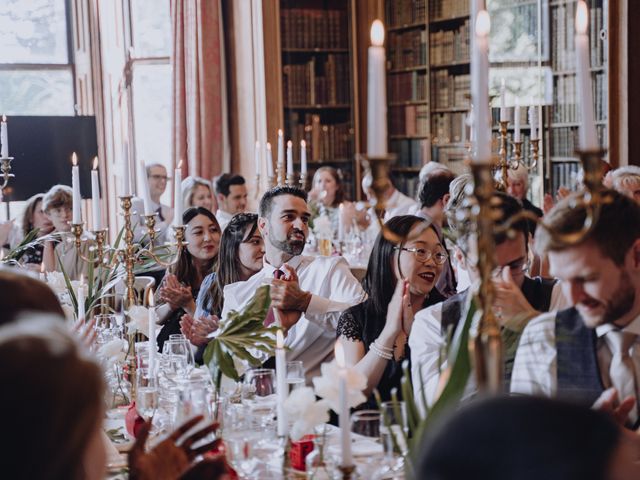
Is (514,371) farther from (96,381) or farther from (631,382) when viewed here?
(96,381)

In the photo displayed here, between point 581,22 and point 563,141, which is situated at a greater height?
point 581,22

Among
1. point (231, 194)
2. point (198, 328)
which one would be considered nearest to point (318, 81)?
point (231, 194)

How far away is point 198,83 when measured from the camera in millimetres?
7977

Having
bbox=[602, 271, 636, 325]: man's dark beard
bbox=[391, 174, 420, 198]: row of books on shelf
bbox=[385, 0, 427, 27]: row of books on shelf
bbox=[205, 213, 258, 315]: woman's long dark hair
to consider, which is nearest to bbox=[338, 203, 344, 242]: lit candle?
bbox=[391, 174, 420, 198]: row of books on shelf

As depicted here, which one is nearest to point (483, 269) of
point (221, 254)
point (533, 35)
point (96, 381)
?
point (96, 381)

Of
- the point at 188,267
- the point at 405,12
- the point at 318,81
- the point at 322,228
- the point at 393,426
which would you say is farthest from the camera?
the point at 318,81

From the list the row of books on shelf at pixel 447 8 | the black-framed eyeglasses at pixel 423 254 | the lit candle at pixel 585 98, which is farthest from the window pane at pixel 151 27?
the lit candle at pixel 585 98

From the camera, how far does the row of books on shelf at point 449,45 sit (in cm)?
761

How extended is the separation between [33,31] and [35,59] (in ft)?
0.76

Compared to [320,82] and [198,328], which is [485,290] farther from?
[320,82]

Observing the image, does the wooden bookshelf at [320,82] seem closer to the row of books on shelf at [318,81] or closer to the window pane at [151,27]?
the row of books on shelf at [318,81]

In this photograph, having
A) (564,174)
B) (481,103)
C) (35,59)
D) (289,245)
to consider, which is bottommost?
(289,245)

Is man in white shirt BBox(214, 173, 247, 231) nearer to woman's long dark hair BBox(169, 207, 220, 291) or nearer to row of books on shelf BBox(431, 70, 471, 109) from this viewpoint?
row of books on shelf BBox(431, 70, 471, 109)

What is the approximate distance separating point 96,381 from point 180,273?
12.0ft
